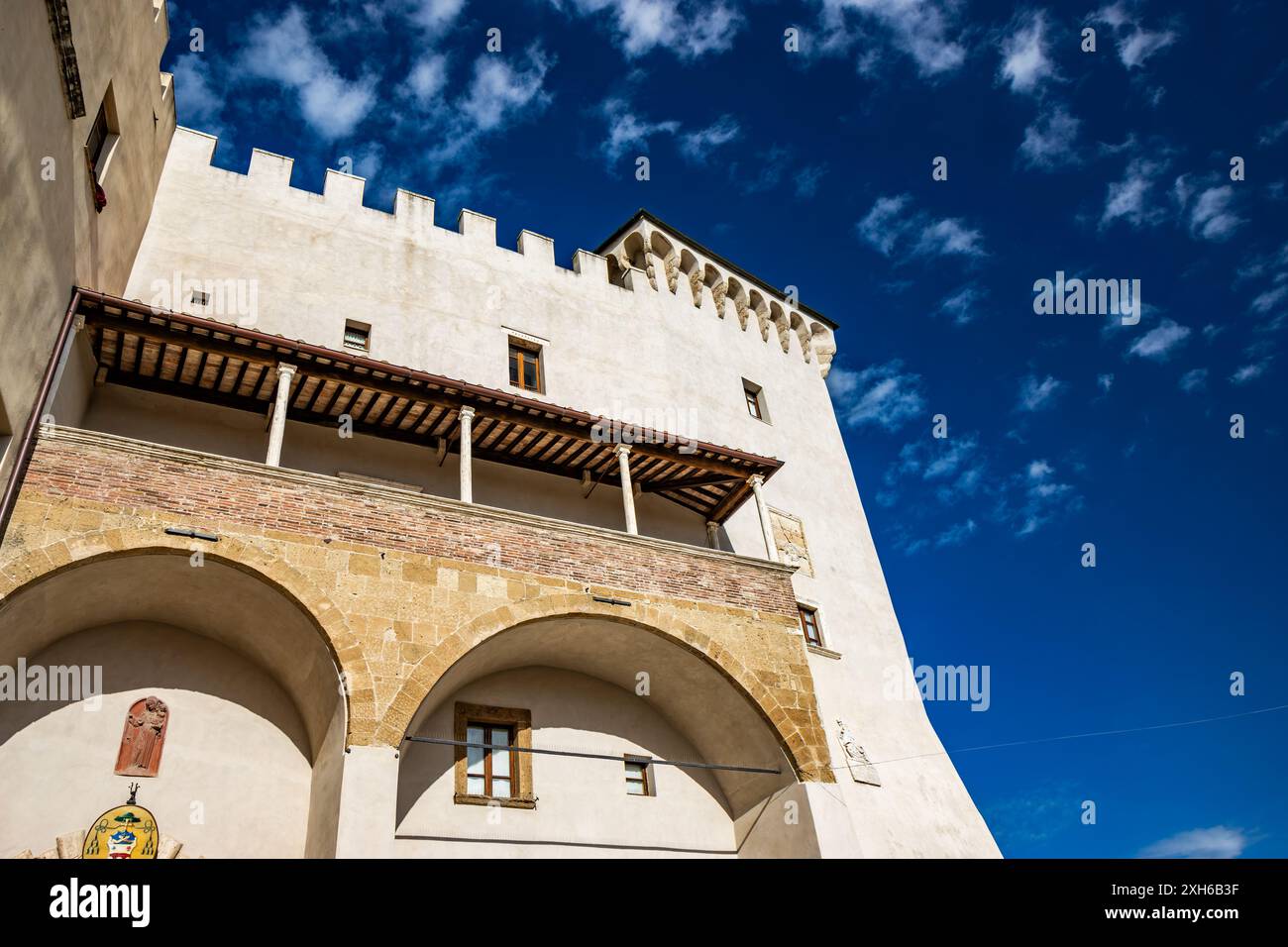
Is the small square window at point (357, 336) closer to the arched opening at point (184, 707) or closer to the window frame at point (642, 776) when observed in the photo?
the arched opening at point (184, 707)

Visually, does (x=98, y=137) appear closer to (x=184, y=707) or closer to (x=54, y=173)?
(x=54, y=173)

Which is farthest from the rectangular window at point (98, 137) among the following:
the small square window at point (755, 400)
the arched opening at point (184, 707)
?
A: the small square window at point (755, 400)

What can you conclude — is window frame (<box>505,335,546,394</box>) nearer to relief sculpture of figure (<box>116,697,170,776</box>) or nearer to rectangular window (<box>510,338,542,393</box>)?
rectangular window (<box>510,338,542,393</box>)

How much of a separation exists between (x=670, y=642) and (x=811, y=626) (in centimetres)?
546

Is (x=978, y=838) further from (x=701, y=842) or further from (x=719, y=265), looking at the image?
(x=719, y=265)

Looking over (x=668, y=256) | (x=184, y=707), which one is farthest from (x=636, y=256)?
(x=184, y=707)

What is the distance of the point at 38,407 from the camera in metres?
10.6

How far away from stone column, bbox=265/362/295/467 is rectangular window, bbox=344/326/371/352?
11.4ft

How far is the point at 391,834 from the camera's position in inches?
403

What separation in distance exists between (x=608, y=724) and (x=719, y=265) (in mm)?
13184

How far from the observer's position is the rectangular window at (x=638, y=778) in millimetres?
14227

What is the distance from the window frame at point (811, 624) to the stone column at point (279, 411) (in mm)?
9973
